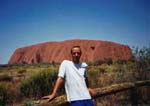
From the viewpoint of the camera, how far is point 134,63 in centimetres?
617

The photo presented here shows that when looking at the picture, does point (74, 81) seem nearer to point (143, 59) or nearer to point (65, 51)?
point (143, 59)

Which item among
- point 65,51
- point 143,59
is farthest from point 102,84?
point 65,51

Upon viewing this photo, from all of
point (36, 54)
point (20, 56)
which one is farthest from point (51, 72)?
point (20, 56)

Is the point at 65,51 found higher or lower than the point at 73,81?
higher

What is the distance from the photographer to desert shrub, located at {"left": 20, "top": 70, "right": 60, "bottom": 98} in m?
6.55

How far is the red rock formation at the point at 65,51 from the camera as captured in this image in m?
62.3

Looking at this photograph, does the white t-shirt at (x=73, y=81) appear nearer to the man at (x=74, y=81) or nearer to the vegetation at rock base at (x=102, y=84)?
the man at (x=74, y=81)

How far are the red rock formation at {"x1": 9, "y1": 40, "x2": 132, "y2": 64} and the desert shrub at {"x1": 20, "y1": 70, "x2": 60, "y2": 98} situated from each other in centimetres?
5098

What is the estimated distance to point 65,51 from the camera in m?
71.6

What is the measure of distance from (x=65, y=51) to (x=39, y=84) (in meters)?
64.5

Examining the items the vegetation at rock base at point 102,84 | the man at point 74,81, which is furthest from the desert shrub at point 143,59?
the man at point 74,81

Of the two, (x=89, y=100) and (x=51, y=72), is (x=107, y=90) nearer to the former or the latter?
(x=89, y=100)

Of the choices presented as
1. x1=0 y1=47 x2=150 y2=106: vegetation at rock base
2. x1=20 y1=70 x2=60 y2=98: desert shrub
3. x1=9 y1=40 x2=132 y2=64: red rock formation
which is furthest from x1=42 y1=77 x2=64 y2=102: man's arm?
x1=9 y1=40 x2=132 y2=64: red rock formation

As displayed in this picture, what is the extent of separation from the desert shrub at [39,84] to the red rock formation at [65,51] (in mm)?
50983
